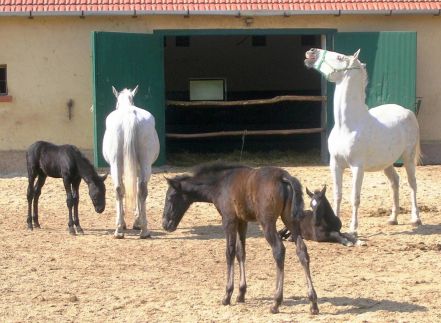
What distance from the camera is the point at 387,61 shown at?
58.1ft

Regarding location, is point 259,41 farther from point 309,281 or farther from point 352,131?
point 309,281

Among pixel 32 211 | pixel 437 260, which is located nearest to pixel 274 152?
pixel 32 211

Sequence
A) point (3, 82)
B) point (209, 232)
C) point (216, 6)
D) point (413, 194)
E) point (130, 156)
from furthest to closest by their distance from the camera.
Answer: point (3, 82)
point (216, 6)
point (413, 194)
point (209, 232)
point (130, 156)

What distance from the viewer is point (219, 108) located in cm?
2177

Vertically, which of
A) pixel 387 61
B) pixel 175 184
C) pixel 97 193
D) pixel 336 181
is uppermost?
pixel 387 61

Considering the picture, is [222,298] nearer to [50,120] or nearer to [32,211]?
[32,211]

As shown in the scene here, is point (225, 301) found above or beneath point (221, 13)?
beneath

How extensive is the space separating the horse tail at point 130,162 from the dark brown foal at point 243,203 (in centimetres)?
286

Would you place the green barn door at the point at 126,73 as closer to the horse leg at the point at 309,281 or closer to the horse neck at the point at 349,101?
the horse neck at the point at 349,101

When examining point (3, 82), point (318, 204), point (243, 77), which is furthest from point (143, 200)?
point (243, 77)

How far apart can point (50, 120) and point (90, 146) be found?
0.84 m

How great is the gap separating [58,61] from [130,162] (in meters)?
6.48

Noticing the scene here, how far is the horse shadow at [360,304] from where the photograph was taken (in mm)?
8266

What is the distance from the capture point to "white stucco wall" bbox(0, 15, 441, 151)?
1761 centimetres
